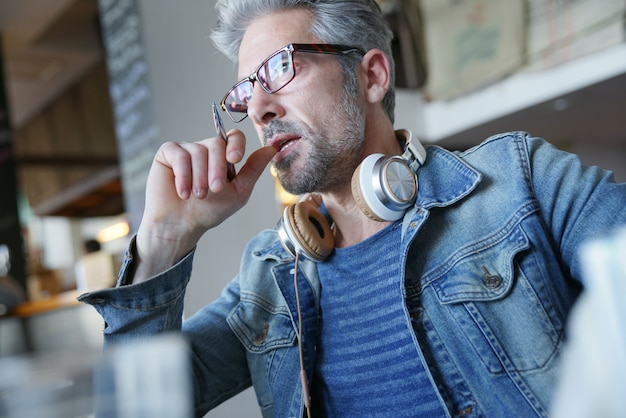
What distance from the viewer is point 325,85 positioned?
111 centimetres

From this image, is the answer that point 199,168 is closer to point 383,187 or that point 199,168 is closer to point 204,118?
point 383,187

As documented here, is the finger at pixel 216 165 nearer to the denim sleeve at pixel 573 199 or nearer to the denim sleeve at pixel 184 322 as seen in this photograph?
the denim sleeve at pixel 184 322

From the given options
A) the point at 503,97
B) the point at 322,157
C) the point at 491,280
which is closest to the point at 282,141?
the point at 322,157

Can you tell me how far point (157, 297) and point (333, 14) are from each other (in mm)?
603

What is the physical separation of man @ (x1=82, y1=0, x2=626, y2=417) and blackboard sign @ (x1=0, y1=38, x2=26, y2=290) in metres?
3.20

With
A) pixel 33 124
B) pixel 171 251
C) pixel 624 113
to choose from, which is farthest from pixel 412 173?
pixel 33 124

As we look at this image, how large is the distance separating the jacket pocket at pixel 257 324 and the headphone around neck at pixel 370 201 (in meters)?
0.13

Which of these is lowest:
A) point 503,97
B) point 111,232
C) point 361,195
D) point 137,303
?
point 137,303

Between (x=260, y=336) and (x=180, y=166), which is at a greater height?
(x=180, y=166)

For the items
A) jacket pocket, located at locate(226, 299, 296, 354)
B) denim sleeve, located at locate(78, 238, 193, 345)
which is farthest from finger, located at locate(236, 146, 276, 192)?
jacket pocket, located at locate(226, 299, 296, 354)

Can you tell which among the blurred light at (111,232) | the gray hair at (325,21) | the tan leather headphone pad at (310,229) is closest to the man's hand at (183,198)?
the tan leather headphone pad at (310,229)

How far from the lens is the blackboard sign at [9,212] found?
3.83 m

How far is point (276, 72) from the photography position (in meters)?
1.06

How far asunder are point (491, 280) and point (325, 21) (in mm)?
567
